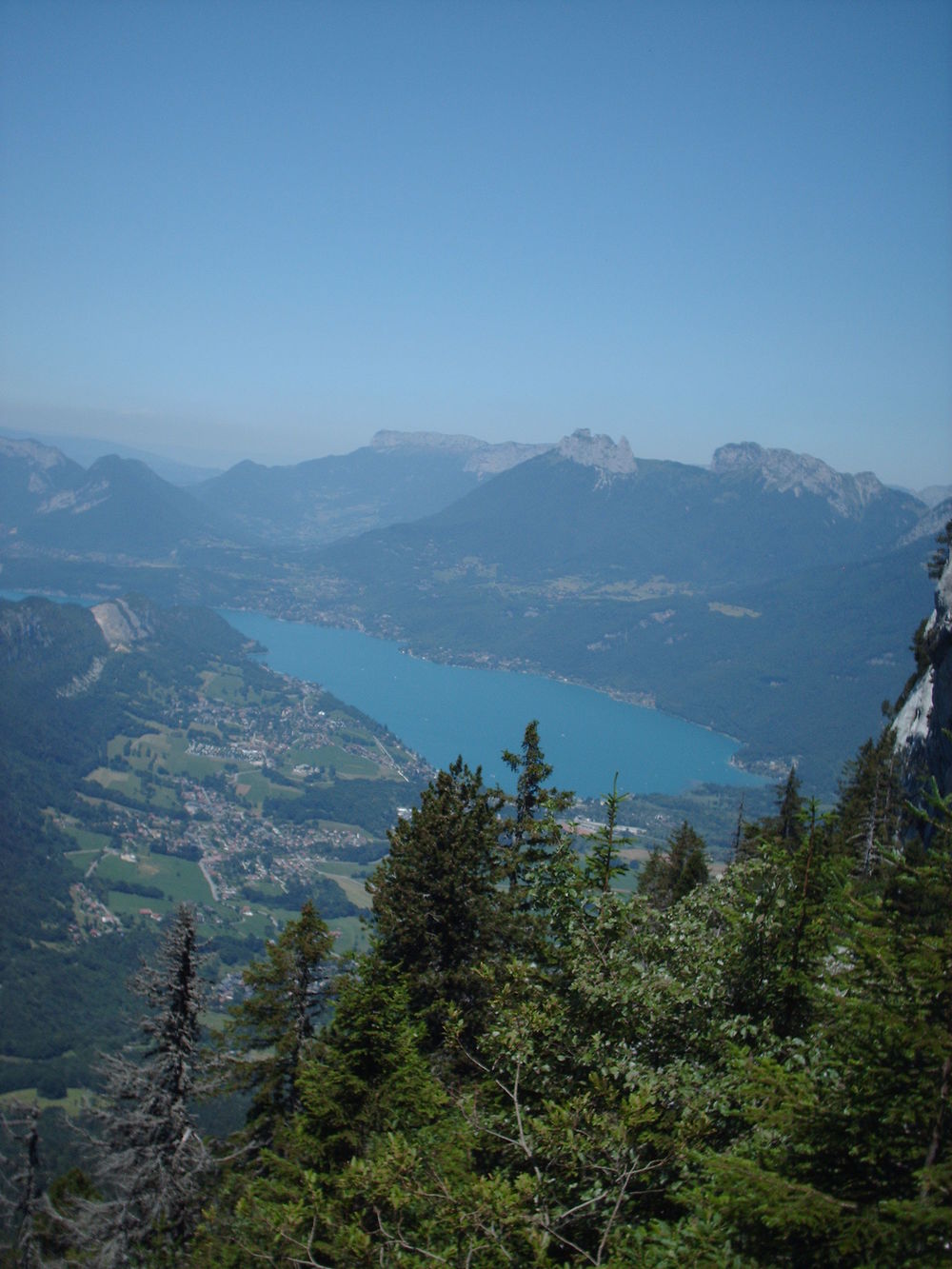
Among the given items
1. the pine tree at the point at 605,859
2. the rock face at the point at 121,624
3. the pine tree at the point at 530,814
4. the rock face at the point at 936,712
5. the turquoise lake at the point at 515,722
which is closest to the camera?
the pine tree at the point at 605,859

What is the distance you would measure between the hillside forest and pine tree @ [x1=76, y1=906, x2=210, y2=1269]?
4cm

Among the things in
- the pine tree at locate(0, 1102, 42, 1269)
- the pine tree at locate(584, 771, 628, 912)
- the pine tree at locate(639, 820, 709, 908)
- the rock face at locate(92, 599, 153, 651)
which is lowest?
the rock face at locate(92, 599, 153, 651)

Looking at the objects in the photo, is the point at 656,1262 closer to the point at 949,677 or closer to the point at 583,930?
the point at 583,930

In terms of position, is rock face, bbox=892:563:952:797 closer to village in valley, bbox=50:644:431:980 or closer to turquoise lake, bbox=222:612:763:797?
village in valley, bbox=50:644:431:980

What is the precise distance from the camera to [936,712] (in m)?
23.2

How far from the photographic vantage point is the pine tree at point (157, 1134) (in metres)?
10.4

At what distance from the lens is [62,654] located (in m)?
154

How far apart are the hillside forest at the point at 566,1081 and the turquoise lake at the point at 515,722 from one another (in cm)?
8275

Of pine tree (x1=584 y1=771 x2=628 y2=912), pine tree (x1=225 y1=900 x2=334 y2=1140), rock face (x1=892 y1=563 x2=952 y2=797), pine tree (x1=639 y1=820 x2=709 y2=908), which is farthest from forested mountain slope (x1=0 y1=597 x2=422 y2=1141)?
pine tree (x1=584 y1=771 x2=628 y2=912)

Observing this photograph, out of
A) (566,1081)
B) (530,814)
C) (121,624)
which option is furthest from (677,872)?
(121,624)

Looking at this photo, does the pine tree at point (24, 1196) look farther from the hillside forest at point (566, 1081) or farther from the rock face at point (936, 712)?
the rock face at point (936, 712)

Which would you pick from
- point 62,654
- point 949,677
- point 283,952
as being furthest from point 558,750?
point 283,952

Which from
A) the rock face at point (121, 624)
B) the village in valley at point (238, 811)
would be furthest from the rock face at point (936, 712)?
the rock face at point (121, 624)

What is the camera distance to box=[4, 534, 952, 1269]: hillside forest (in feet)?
11.2
